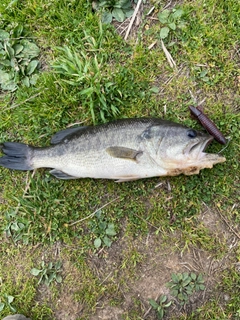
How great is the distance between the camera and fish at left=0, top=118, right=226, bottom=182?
13.3ft

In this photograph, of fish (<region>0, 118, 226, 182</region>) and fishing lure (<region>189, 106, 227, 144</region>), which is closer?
fish (<region>0, 118, 226, 182</region>)

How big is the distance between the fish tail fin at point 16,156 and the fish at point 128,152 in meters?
0.07

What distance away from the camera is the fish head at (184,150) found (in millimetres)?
4031

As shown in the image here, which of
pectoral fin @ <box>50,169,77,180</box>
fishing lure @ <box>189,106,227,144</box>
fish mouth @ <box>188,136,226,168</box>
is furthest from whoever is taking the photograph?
pectoral fin @ <box>50,169,77,180</box>

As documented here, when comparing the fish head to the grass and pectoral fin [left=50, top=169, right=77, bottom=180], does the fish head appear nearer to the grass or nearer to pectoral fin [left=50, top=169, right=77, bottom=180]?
the grass

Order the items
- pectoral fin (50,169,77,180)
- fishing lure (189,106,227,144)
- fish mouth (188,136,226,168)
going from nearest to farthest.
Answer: fish mouth (188,136,226,168), fishing lure (189,106,227,144), pectoral fin (50,169,77,180)

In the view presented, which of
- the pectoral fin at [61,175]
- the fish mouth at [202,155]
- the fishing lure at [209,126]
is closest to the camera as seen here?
the fish mouth at [202,155]

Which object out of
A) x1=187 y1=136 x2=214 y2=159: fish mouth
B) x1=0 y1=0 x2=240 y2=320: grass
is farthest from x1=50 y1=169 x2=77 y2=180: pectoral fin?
x1=187 y1=136 x2=214 y2=159: fish mouth

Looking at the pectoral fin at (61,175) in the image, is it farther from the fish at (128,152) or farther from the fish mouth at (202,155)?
the fish mouth at (202,155)

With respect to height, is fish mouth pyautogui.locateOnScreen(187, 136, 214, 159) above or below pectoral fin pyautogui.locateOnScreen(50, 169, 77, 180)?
above

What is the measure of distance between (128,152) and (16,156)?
1.42 m

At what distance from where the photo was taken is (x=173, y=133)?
13.4 feet

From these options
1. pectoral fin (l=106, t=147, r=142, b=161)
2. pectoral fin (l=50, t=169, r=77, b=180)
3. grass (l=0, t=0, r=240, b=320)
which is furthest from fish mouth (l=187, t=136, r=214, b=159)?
pectoral fin (l=50, t=169, r=77, b=180)

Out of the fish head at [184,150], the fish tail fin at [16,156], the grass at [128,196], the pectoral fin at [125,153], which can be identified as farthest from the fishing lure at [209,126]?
the fish tail fin at [16,156]
